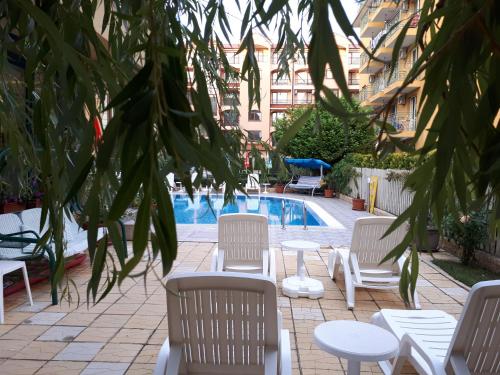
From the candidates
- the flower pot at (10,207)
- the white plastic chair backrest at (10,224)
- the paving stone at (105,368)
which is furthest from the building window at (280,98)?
the paving stone at (105,368)

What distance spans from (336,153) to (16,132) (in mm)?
20464

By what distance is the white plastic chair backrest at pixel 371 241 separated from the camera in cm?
503

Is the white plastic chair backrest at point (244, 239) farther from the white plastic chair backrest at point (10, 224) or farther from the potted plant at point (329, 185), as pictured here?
the potted plant at point (329, 185)

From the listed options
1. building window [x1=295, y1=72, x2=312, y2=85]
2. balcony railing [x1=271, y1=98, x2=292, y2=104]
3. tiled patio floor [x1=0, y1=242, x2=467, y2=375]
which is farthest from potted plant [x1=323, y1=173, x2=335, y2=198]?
balcony railing [x1=271, y1=98, x2=292, y2=104]

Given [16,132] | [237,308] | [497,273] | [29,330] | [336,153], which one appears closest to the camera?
[16,132]

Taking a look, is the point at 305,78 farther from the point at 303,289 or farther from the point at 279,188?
the point at 279,188

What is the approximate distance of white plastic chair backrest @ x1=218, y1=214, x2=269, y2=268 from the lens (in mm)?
5207

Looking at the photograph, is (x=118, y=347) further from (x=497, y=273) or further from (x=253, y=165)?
(x=497, y=273)

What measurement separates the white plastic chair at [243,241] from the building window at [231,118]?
9.31ft

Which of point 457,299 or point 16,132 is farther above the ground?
point 16,132

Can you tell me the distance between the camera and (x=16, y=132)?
5.00 ft

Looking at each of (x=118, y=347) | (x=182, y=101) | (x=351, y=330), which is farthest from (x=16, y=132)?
(x=118, y=347)

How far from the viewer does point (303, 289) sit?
15.9 ft

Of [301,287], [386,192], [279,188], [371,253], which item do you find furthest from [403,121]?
[301,287]
